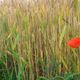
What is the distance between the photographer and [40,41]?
6.72ft

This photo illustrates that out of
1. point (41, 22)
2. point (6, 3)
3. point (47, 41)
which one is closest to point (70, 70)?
point (47, 41)

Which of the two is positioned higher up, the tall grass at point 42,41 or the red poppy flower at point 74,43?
the red poppy flower at point 74,43

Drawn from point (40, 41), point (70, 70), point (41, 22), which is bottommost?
point (70, 70)

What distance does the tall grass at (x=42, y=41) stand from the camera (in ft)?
6.46

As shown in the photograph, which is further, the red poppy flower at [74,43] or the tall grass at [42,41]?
the tall grass at [42,41]

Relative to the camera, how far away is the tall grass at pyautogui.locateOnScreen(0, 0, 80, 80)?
1.97 meters

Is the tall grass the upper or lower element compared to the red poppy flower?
lower

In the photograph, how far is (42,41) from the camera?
2068 millimetres

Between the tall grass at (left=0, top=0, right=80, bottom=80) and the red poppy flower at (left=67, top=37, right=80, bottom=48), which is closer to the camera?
the red poppy flower at (left=67, top=37, right=80, bottom=48)

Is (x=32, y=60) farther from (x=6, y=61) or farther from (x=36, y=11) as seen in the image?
(x=36, y=11)

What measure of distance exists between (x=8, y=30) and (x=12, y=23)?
64 mm

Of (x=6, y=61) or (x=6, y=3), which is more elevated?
(x=6, y=3)

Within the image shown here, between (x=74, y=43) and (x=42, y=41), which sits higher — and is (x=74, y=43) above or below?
above

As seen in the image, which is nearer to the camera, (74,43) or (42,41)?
(74,43)
